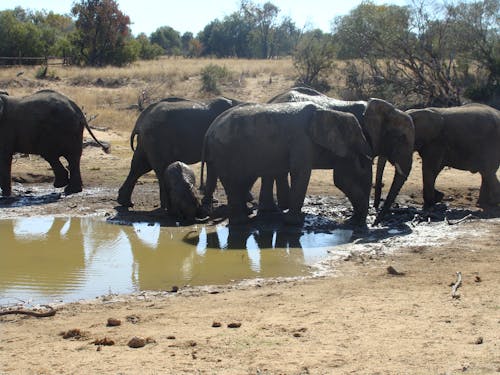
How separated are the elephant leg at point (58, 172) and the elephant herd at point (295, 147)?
2.86 ft

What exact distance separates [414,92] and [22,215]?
669 inches

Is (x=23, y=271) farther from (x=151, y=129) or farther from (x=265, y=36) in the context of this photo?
(x=265, y=36)

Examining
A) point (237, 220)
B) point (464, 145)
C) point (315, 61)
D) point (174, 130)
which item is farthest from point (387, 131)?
point (315, 61)

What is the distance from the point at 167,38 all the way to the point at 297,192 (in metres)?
78.3

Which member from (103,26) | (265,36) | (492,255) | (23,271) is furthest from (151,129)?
(265,36)

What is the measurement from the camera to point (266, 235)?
38.8 feet

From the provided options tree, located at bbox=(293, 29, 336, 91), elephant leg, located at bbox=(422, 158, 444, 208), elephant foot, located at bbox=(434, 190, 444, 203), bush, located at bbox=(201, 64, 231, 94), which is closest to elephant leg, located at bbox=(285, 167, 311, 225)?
elephant leg, located at bbox=(422, 158, 444, 208)

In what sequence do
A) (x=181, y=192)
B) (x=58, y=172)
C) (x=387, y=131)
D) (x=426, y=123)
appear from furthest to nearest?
(x=58, y=172) → (x=426, y=123) → (x=387, y=131) → (x=181, y=192)

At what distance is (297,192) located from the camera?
39.7 feet

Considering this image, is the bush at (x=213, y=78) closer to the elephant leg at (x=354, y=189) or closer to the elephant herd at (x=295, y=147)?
the elephant herd at (x=295, y=147)

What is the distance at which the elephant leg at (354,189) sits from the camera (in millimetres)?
12375

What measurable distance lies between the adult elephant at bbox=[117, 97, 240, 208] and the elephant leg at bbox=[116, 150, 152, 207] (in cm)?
11

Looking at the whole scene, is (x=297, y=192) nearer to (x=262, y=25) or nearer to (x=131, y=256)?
(x=131, y=256)

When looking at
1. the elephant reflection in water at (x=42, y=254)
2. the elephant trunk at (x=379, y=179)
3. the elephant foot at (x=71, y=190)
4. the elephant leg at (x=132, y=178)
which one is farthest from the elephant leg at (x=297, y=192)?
the elephant foot at (x=71, y=190)
